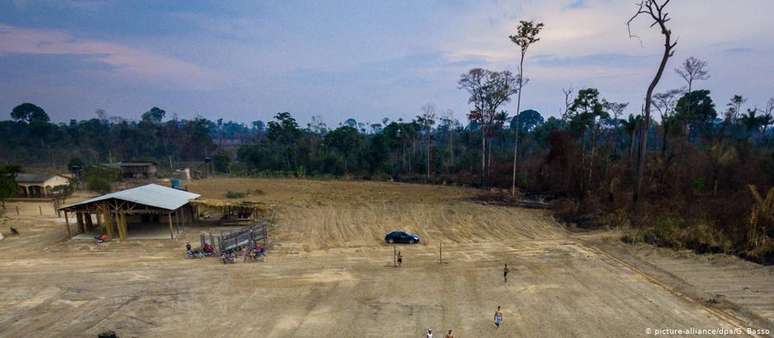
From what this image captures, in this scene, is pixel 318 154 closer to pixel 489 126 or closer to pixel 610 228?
pixel 489 126

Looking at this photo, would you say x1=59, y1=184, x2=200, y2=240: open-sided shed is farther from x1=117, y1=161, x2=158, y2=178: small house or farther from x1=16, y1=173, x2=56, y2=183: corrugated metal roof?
x1=117, y1=161, x2=158, y2=178: small house

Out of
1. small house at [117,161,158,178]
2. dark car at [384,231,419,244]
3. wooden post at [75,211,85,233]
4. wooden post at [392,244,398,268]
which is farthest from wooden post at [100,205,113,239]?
small house at [117,161,158,178]

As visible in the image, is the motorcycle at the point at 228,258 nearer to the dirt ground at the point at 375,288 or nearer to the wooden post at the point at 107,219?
the dirt ground at the point at 375,288

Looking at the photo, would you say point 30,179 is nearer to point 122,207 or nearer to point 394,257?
point 122,207

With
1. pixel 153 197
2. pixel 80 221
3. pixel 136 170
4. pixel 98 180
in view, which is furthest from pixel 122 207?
pixel 136 170

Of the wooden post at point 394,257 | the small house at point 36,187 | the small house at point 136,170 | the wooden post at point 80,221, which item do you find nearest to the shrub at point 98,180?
the small house at point 36,187

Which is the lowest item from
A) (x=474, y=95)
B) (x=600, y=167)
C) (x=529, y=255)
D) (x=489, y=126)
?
(x=529, y=255)

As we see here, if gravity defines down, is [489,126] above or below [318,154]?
above

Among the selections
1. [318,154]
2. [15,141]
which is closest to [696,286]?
[318,154]
